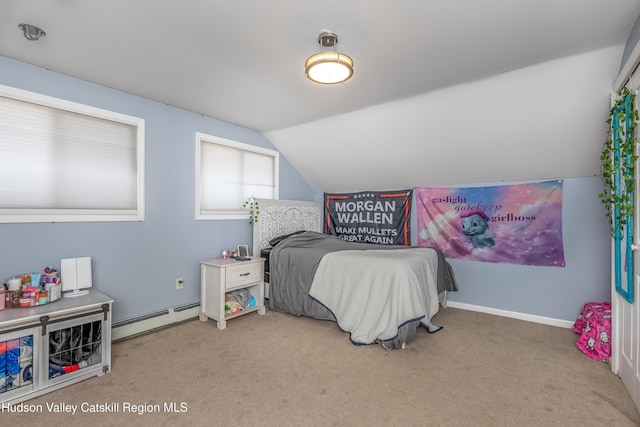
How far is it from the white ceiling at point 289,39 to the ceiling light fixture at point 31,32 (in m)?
0.05

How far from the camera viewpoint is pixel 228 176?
3.91 meters

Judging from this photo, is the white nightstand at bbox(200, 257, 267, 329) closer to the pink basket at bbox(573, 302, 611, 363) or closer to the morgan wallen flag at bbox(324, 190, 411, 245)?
the morgan wallen flag at bbox(324, 190, 411, 245)

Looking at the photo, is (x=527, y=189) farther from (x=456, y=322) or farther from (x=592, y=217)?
(x=456, y=322)

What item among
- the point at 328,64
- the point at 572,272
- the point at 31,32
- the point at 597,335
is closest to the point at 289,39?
the point at 328,64

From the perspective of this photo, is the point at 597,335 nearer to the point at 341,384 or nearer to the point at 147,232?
the point at 341,384

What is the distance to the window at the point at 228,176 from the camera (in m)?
3.62

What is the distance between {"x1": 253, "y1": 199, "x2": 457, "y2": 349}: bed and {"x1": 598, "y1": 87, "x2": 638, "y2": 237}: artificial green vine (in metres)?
1.46

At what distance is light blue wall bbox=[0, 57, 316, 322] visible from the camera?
244 cm

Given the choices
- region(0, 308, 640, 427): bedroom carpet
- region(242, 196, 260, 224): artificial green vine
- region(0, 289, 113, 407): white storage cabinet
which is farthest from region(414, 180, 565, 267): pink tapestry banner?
region(0, 289, 113, 407): white storage cabinet

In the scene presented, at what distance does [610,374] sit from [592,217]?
161 cm

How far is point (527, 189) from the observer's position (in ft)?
11.3

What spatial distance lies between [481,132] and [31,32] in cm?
379

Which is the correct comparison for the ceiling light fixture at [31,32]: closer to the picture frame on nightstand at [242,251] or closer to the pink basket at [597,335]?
the picture frame on nightstand at [242,251]

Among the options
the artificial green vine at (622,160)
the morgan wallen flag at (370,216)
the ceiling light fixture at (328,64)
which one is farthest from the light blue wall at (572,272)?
the ceiling light fixture at (328,64)
